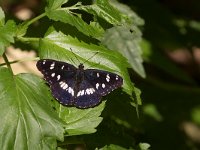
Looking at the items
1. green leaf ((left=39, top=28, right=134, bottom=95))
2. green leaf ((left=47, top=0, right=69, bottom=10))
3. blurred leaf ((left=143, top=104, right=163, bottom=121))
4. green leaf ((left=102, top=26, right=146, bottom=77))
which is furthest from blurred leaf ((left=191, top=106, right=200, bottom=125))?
green leaf ((left=47, top=0, right=69, bottom=10))

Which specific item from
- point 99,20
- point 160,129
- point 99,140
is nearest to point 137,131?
point 160,129

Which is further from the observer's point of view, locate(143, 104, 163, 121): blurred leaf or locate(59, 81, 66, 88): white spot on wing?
locate(143, 104, 163, 121): blurred leaf

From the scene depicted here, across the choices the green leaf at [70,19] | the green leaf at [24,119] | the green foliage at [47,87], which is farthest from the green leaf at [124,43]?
the green leaf at [24,119]

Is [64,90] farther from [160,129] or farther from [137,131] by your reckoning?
[160,129]

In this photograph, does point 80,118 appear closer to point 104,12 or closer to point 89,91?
point 89,91

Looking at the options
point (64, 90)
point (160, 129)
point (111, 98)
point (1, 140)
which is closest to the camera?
point (1, 140)

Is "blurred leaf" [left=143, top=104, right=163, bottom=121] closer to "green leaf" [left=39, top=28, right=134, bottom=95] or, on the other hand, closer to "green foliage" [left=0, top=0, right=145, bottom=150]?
"green foliage" [left=0, top=0, right=145, bottom=150]
